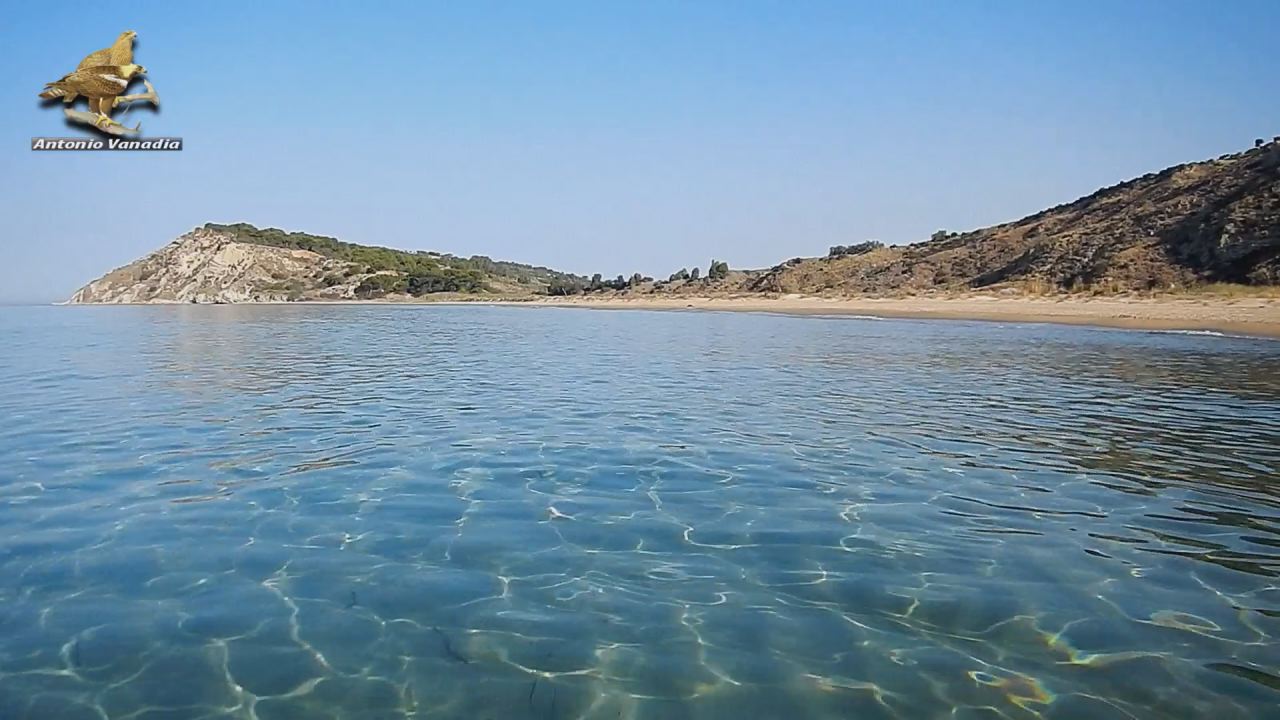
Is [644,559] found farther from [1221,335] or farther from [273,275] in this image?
[273,275]

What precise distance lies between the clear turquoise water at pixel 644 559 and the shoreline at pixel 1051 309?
21232 mm

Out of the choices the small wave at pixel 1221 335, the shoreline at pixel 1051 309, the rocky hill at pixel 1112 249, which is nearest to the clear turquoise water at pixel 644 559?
the small wave at pixel 1221 335

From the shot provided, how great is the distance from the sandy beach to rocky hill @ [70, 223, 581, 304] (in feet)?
210

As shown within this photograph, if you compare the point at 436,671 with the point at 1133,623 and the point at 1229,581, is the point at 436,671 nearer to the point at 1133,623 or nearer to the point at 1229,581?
the point at 1133,623

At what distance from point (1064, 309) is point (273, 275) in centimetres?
12732

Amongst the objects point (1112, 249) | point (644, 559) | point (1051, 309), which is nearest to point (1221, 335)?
point (1051, 309)

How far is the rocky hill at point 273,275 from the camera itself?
127125 millimetres

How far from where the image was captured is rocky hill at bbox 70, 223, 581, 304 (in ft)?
417

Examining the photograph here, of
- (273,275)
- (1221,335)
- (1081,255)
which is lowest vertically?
(1221,335)

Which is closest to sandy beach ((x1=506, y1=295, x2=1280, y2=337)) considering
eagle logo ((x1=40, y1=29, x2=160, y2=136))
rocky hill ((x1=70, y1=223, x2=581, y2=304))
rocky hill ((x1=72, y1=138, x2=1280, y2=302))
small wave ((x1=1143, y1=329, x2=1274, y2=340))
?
small wave ((x1=1143, y1=329, x2=1274, y2=340))

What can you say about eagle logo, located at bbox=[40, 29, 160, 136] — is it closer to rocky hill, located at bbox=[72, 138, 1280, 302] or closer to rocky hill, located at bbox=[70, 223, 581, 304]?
rocky hill, located at bbox=[72, 138, 1280, 302]

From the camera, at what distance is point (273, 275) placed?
455 ft

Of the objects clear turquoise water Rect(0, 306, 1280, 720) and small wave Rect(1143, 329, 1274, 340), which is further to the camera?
small wave Rect(1143, 329, 1274, 340)

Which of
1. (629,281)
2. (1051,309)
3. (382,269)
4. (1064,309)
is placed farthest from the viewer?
(382,269)
